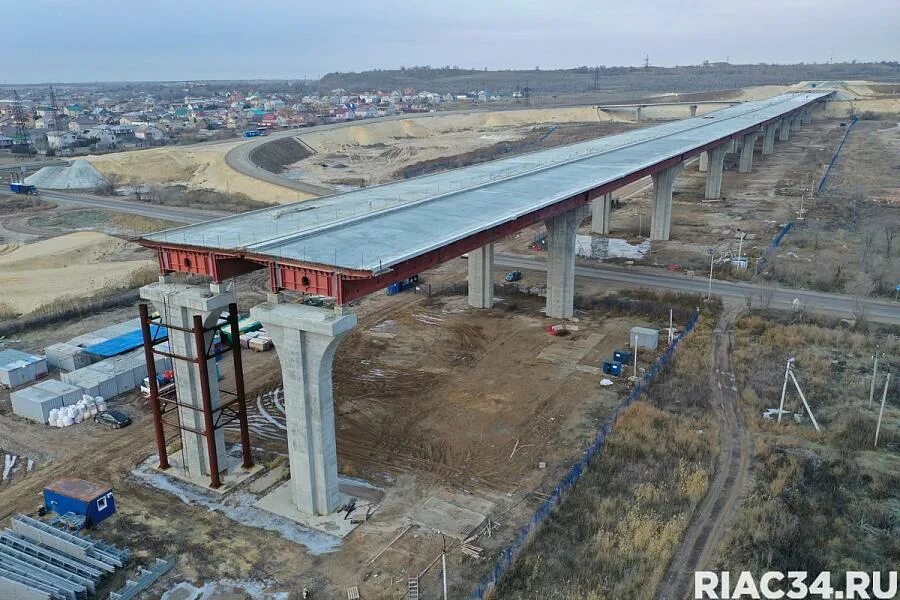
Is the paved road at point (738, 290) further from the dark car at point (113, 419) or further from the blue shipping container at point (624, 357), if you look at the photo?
the dark car at point (113, 419)

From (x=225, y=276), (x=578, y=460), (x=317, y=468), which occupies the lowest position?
(x=578, y=460)

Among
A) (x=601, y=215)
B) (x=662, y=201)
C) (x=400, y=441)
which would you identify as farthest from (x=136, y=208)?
(x=400, y=441)

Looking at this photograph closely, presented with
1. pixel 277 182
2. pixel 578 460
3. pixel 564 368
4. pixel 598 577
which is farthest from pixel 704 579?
pixel 277 182

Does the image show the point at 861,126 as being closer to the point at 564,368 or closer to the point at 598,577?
the point at 564,368

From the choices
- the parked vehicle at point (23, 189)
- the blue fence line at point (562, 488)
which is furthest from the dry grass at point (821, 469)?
the parked vehicle at point (23, 189)

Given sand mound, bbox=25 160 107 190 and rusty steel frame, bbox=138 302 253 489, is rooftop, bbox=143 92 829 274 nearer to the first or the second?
rusty steel frame, bbox=138 302 253 489

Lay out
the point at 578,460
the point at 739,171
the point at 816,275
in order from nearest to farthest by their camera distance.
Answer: the point at 578,460, the point at 816,275, the point at 739,171

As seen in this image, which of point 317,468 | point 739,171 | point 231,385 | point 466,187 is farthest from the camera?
point 739,171

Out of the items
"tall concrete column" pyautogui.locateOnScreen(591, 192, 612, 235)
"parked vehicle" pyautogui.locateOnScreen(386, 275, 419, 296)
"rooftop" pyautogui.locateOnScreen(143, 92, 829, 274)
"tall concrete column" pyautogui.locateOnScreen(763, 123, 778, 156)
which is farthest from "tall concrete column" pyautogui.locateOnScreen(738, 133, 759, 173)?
"parked vehicle" pyautogui.locateOnScreen(386, 275, 419, 296)
